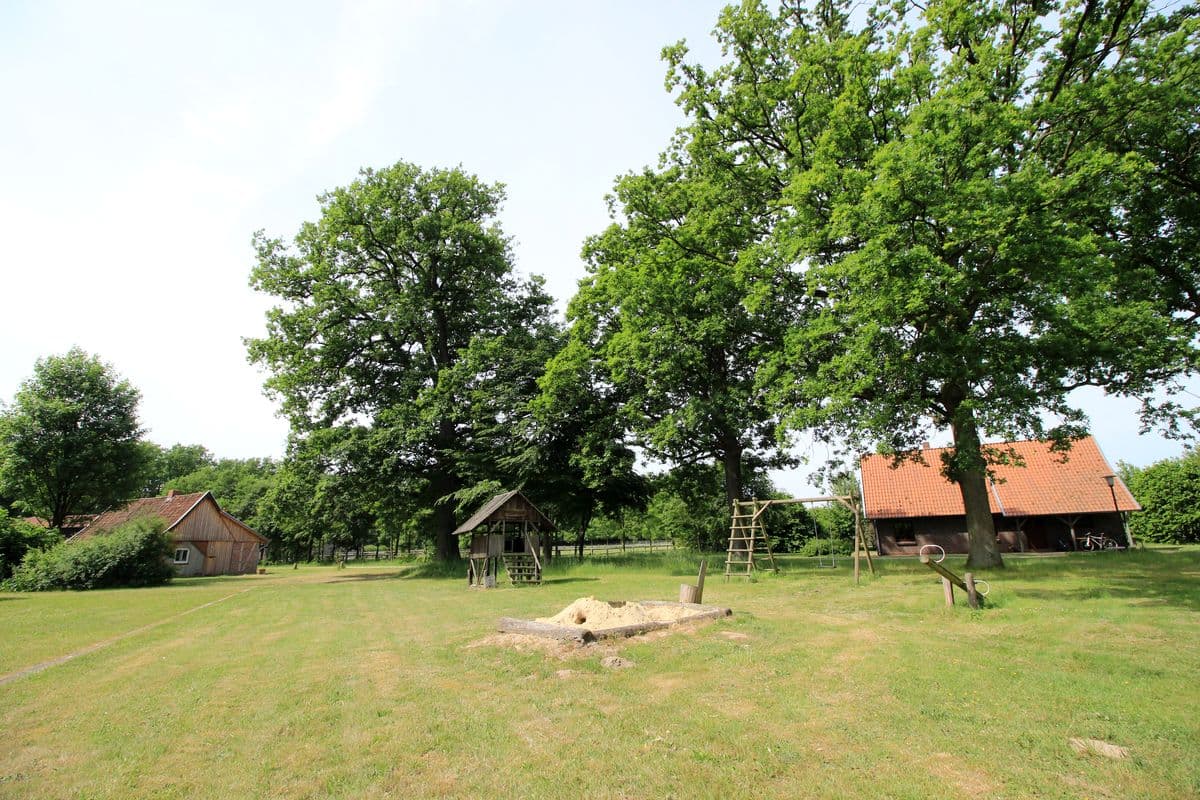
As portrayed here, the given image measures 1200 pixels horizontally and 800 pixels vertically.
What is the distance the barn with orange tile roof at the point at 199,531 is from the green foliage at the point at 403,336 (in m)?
18.7

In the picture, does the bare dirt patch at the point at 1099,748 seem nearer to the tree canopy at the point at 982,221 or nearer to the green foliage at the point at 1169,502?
the tree canopy at the point at 982,221

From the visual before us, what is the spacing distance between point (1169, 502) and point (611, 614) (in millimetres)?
40866

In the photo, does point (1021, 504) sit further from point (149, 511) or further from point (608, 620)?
point (149, 511)

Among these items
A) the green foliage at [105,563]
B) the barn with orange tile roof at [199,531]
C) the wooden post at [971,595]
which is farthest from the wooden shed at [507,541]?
the barn with orange tile roof at [199,531]

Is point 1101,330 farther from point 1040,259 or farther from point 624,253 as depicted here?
point 624,253

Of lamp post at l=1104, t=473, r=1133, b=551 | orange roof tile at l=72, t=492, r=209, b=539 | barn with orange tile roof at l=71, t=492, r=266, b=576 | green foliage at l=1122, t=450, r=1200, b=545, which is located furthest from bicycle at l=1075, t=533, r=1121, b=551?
orange roof tile at l=72, t=492, r=209, b=539

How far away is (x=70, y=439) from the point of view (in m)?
37.1

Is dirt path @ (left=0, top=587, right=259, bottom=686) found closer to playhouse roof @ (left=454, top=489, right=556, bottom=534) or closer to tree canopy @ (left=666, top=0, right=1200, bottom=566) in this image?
playhouse roof @ (left=454, top=489, right=556, bottom=534)

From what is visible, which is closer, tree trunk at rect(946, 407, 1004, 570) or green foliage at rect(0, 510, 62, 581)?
tree trunk at rect(946, 407, 1004, 570)

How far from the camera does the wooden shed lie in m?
22.5

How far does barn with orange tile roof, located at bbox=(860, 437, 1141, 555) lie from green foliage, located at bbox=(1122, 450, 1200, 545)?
4.75 metres

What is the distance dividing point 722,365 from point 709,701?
2106 centimetres

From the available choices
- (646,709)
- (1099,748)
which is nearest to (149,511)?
(646,709)

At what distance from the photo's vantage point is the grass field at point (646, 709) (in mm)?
4695
